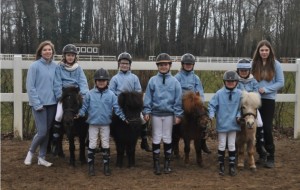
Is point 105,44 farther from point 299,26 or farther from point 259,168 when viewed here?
point 259,168

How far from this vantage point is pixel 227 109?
6.38 metres

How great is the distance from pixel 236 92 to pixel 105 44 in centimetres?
4459

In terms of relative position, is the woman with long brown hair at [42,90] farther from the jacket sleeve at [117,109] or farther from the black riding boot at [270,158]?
the black riding boot at [270,158]

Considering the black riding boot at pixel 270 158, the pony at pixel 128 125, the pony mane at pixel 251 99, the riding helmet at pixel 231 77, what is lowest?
the black riding boot at pixel 270 158

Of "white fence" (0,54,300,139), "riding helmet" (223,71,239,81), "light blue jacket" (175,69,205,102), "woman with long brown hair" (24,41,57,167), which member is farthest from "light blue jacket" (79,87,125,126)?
"white fence" (0,54,300,139)

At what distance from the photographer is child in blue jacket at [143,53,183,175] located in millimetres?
6445

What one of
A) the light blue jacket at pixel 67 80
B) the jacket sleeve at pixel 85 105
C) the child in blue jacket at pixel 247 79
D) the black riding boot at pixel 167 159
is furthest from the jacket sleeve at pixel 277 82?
the light blue jacket at pixel 67 80

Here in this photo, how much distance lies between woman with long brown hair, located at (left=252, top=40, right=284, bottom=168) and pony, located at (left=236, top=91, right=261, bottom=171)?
1.36 ft

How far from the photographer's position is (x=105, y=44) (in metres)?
50.0

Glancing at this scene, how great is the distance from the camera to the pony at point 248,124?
6234 mm

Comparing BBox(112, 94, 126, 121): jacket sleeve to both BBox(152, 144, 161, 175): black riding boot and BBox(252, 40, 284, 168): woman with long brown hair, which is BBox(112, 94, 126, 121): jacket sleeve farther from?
BBox(252, 40, 284, 168): woman with long brown hair

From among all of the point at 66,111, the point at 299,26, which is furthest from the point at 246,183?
the point at 299,26

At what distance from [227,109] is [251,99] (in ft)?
1.33

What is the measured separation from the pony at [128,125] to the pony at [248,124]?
5.40 feet
